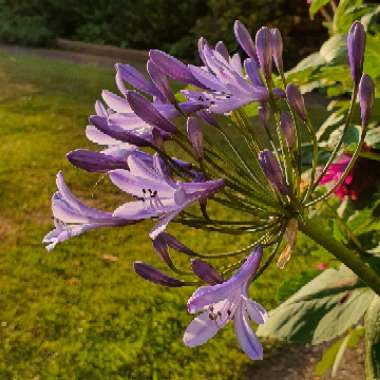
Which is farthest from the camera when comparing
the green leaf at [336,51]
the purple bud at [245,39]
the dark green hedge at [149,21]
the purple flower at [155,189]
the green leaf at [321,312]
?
the dark green hedge at [149,21]

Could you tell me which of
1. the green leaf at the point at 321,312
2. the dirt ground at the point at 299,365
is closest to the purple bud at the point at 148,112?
the green leaf at the point at 321,312

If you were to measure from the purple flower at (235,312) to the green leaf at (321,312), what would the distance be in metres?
0.76

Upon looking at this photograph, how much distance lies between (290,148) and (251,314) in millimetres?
274

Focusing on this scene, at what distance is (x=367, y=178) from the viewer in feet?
8.06

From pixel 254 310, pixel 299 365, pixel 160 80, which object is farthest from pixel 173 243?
pixel 299 365

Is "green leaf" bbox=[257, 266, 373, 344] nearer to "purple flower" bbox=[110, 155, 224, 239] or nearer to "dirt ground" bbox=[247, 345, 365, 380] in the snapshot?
"purple flower" bbox=[110, 155, 224, 239]

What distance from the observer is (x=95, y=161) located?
1.19 m

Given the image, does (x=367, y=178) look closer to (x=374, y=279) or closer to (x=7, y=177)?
(x=374, y=279)

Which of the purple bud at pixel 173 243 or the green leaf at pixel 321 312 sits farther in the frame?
the green leaf at pixel 321 312

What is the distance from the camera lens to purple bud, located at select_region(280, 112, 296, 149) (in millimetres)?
1205

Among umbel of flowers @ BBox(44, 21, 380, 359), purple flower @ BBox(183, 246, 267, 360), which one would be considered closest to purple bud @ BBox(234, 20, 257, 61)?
umbel of flowers @ BBox(44, 21, 380, 359)

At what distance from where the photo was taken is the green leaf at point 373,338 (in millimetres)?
1969

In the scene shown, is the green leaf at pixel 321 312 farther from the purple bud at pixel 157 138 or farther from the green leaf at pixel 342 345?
the purple bud at pixel 157 138

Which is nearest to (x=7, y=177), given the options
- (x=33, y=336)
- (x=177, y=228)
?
(x=177, y=228)
